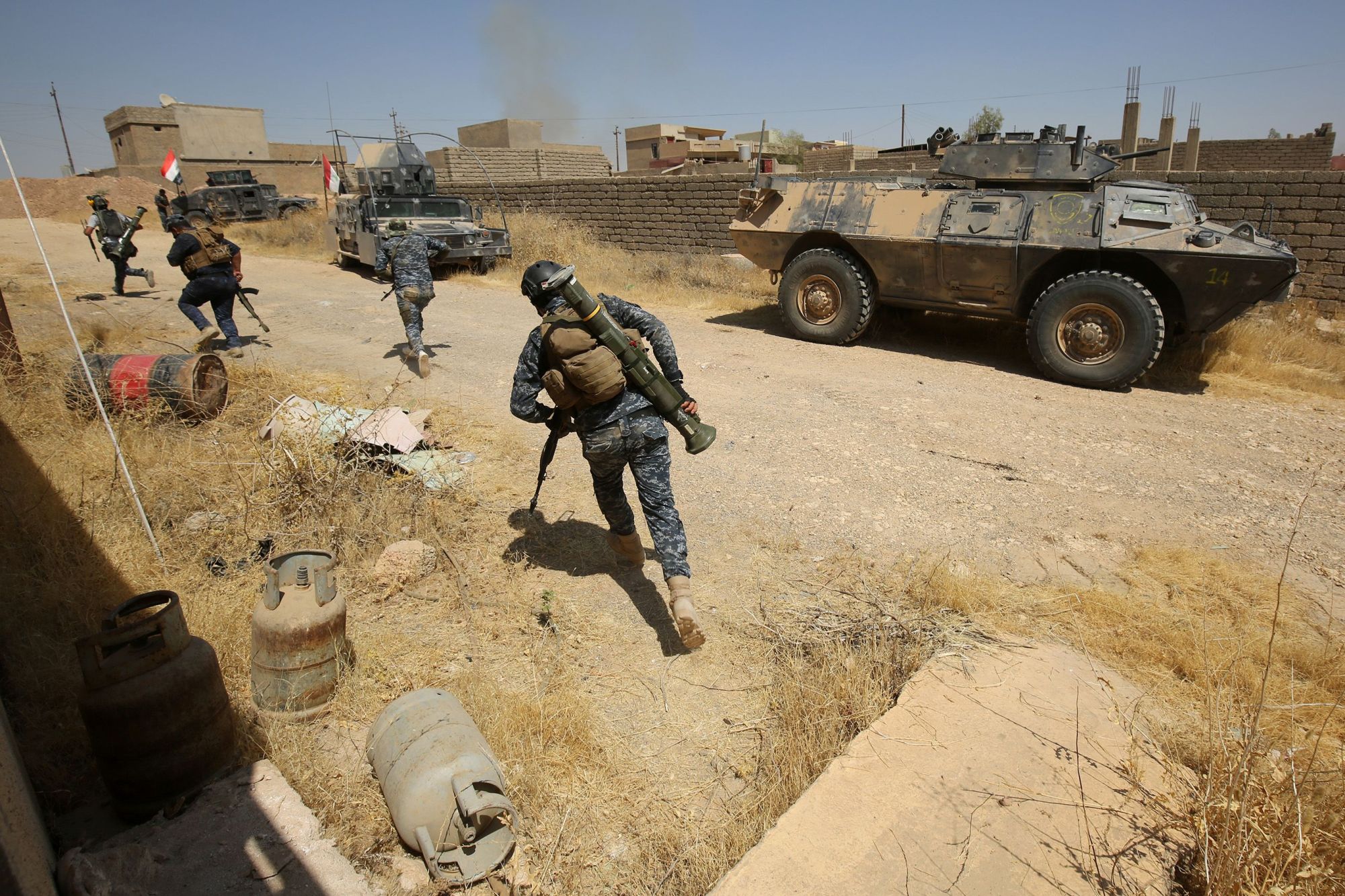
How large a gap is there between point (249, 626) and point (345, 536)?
0.81 metres

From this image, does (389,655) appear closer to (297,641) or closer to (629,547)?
(297,641)

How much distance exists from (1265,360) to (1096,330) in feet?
6.90

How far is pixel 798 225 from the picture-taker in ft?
26.8

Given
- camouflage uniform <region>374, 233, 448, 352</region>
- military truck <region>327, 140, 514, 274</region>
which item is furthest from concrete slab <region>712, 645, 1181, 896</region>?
military truck <region>327, 140, 514, 274</region>

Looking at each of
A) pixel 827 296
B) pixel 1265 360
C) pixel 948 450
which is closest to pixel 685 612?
pixel 948 450

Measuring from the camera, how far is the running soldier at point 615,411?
320 centimetres

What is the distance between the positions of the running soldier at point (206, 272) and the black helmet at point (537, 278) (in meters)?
5.29

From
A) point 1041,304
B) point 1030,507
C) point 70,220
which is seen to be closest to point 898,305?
point 1041,304

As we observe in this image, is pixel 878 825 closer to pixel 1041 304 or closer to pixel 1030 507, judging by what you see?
pixel 1030 507

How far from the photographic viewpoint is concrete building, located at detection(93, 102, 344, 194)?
27.4 meters

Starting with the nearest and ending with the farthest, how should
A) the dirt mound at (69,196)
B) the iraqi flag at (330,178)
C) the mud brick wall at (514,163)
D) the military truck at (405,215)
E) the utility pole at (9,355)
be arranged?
the utility pole at (9,355) → the military truck at (405,215) → the iraqi flag at (330,178) → the mud brick wall at (514,163) → the dirt mound at (69,196)

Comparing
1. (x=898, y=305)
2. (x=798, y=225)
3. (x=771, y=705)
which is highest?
(x=798, y=225)

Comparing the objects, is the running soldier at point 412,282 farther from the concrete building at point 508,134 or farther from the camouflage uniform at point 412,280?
the concrete building at point 508,134

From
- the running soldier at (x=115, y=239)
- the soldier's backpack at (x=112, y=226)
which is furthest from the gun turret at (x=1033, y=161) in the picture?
the soldier's backpack at (x=112, y=226)
